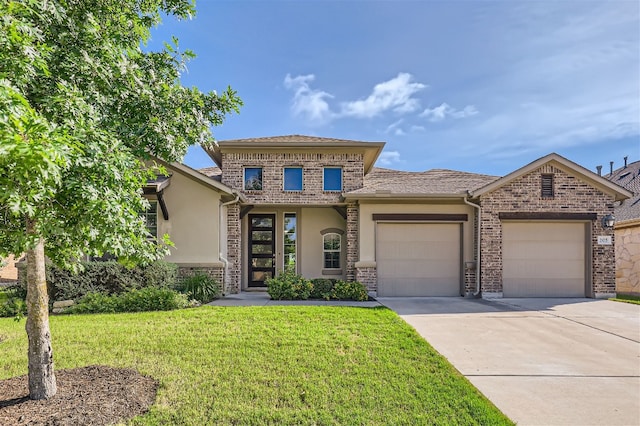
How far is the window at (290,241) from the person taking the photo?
12.9 meters

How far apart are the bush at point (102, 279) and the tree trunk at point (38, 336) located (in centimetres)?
574

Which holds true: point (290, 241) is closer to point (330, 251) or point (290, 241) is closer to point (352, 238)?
point (330, 251)

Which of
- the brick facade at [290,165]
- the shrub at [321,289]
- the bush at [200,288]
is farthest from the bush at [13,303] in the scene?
the shrub at [321,289]

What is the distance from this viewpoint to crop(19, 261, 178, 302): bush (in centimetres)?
893

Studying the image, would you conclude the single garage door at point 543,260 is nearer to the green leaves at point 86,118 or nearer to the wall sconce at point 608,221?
the wall sconce at point 608,221

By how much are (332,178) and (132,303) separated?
7.30 metres

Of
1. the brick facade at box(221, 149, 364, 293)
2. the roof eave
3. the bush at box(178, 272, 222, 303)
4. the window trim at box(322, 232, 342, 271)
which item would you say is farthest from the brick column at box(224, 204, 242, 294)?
the roof eave

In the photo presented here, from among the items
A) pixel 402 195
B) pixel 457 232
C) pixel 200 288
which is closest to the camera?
pixel 200 288

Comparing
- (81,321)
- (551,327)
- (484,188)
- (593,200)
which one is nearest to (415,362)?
(551,327)

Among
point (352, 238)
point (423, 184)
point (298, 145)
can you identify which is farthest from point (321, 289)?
point (423, 184)

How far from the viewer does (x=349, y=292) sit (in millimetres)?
10102

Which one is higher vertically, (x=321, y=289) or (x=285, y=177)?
(x=285, y=177)

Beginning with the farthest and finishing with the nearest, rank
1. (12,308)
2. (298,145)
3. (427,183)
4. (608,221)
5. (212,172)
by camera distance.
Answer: (212,172) → (427,183) → (298,145) → (608,221) → (12,308)

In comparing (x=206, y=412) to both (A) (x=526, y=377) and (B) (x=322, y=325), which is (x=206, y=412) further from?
(A) (x=526, y=377)
